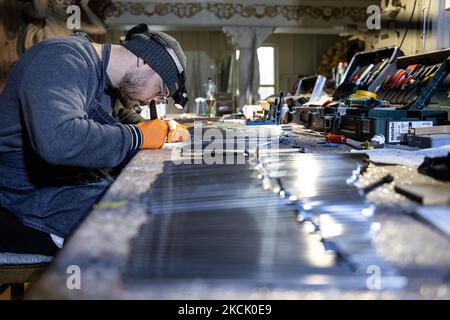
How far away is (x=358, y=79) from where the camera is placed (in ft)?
11.2

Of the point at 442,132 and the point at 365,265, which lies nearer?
the point at 365,265

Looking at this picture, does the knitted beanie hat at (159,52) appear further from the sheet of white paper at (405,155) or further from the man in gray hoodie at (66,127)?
the sheet of white paper at (405,155)

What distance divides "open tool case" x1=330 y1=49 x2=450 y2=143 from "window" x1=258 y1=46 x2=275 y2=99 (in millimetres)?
8974

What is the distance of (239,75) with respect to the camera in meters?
8.82

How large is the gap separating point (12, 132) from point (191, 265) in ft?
4.27

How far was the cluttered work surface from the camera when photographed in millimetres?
582

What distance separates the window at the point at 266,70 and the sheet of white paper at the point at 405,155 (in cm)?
1004

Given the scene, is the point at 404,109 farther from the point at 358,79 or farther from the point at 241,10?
the point at 241,10

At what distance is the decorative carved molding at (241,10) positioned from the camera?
7898 mm

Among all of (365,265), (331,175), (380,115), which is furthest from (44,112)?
(380,115)

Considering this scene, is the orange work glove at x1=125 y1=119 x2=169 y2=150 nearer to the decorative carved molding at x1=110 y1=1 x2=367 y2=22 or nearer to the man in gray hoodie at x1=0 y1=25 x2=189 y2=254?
the man in gray hoodie at x1=0 y1=25 x2=189 y2=254

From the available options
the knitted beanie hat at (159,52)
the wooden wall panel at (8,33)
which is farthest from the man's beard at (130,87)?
the wooden wall panel at (8,33)

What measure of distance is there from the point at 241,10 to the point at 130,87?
6647mm
